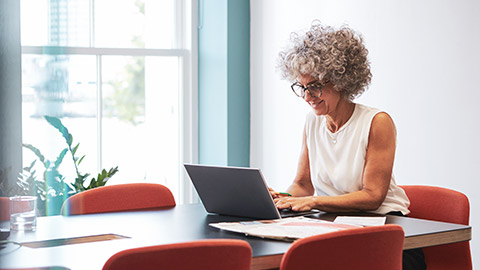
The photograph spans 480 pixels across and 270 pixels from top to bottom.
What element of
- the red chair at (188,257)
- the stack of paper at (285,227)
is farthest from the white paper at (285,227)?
the red chair at (188,257)

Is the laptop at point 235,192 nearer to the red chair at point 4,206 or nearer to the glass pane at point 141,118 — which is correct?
the red chair at point 4,206

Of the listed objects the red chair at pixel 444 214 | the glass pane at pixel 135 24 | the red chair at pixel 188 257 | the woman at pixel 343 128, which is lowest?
the red chair at pixel 444 214

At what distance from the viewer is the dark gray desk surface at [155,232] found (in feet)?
4.46

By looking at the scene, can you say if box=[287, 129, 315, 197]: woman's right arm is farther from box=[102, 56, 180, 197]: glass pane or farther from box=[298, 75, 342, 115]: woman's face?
box=[102, 56, 180, 197]: glass pane

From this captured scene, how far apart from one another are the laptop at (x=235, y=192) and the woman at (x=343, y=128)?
7.2 inches

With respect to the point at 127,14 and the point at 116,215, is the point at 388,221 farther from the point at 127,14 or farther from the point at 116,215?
the point at 127,14

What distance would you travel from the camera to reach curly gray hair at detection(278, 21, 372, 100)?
7.32ft

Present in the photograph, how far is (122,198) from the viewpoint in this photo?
2.33 metres

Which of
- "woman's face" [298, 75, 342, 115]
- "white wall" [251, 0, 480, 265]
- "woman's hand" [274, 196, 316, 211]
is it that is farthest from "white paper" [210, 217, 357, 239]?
"white wall" [251, 0, 480, 265]

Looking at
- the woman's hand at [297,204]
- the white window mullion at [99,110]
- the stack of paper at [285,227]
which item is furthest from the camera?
the white window mullion at [99,110]

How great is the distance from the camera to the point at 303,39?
7.53 ft

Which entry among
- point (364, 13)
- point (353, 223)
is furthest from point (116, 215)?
point (364, 13)

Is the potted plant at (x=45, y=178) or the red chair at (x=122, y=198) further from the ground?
the potted plant at (x=45, y=178)

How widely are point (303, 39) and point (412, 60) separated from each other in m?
1.12
